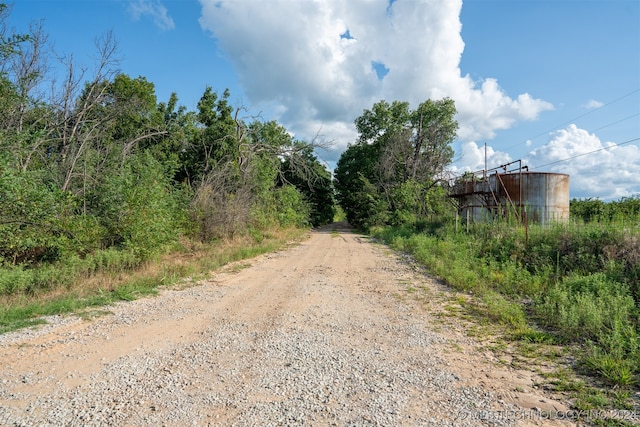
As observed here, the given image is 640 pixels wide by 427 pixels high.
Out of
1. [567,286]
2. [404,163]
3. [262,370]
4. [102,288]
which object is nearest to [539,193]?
[567,286]

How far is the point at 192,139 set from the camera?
67.5 ft

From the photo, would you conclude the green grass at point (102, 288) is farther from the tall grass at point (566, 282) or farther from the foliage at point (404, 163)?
the foliage at point (404, 163)

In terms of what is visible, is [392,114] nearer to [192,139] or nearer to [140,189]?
[192,139]

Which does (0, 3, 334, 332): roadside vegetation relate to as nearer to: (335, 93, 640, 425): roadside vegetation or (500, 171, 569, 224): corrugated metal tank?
(335, 93, 640, 425): roadside vegetation

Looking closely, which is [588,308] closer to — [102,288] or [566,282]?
[566,282]

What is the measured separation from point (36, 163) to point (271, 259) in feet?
26.8

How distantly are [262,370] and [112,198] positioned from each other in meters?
9.22

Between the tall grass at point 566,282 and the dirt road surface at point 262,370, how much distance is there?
109cm

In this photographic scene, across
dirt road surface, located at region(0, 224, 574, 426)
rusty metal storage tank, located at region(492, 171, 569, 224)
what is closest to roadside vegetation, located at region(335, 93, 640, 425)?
dirt road surface, located at region(0, 224, 574, 426)

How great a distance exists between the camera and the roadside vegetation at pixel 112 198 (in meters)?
7.55

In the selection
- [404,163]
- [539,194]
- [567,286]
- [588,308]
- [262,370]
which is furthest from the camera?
[404,163]

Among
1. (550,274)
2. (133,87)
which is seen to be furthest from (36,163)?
(550,274)

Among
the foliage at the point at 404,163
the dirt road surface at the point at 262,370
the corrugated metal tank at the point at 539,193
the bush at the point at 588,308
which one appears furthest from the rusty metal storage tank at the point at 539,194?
the dirt road surface at the point at 262,370

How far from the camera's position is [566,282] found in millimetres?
7129
